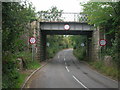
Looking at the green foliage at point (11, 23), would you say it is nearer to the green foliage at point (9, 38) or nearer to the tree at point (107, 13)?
the green foliage at point (9, 38)

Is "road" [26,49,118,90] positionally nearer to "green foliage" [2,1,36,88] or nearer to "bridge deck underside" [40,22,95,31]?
"green foliage" [2,1,36,88]

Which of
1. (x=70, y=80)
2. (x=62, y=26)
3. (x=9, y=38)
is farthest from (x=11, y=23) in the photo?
(x=62, y=26)

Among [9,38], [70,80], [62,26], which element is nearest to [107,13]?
[70,80]

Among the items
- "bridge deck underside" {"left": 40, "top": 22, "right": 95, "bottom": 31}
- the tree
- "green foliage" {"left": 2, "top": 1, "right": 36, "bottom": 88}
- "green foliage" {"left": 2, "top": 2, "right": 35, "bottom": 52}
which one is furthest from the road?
"bridge deck underside" {"left": 40, "top": 22, "right": 95, "bottom": 31}

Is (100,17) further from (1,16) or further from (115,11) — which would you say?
(1,16)

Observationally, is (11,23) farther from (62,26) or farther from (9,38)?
(62,26)

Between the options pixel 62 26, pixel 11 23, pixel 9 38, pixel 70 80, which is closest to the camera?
pixel 9 38

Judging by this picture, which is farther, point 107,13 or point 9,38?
point 107,13

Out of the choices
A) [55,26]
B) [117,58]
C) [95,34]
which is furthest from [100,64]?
[55,26]

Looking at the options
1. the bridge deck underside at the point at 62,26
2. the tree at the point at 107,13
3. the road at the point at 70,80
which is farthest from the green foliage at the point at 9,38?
the bridge deck underside at the point at 62,26

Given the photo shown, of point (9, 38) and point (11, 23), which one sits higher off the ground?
point (11, 23)

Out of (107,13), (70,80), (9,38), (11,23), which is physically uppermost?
(107,13)

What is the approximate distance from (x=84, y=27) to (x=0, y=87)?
2484 centimetres

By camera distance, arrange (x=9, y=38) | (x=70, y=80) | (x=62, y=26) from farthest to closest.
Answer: (x=62, y=26) → (x=70, y=80) → (x=9, y=38)
